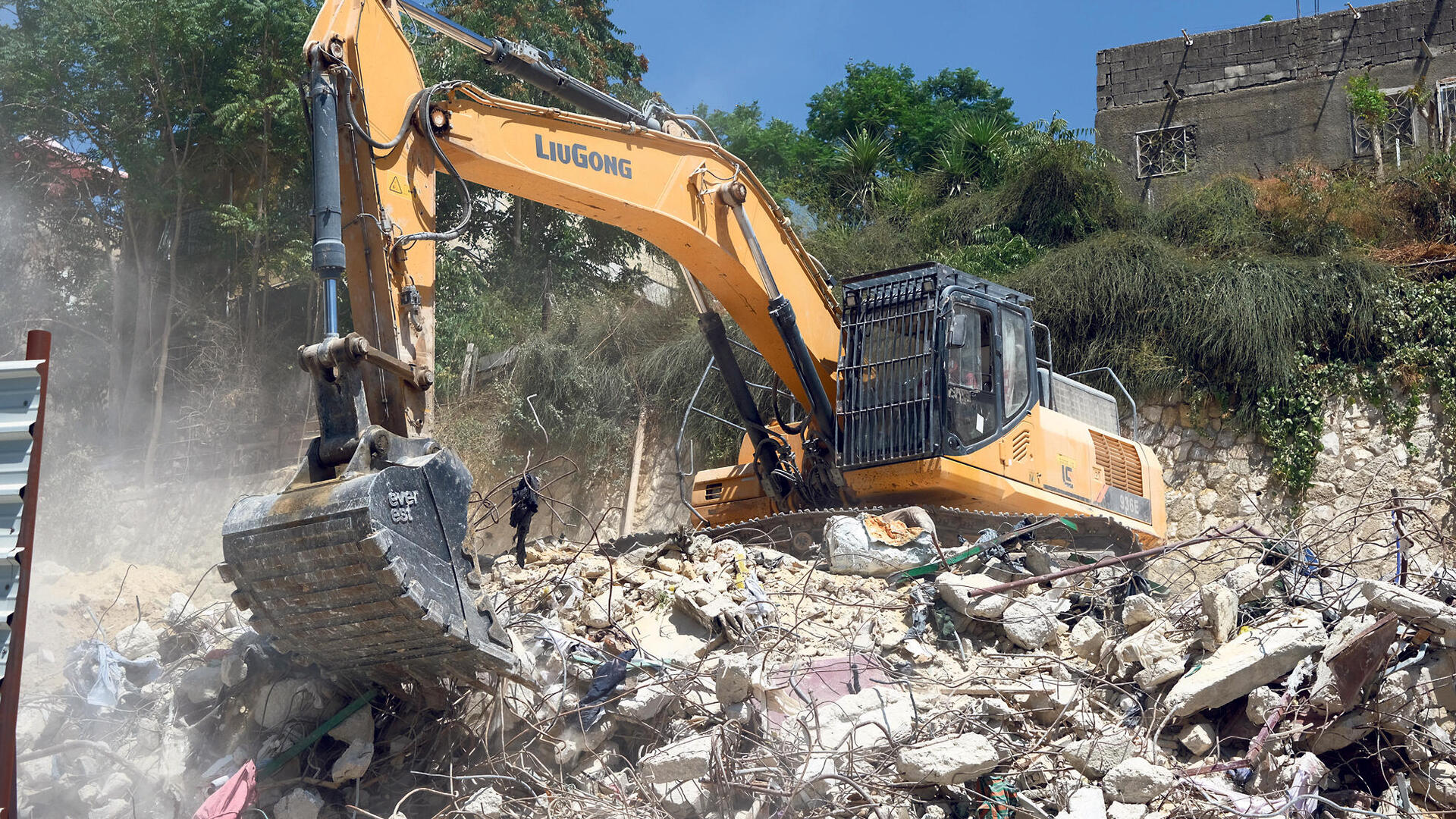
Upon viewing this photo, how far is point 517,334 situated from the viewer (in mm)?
16578

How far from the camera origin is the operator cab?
26.1 ft

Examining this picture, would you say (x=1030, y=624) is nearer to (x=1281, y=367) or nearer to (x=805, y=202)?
(x=1281, y=367)

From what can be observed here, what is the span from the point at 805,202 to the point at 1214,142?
609cm

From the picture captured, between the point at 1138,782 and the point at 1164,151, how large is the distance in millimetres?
14583

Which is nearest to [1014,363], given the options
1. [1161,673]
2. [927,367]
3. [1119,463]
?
[927,367]

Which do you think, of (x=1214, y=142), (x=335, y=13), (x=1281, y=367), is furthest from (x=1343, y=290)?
(x=335, y=13)

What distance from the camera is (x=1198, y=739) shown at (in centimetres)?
524

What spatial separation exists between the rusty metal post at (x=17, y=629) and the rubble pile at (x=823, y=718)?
3.78ft

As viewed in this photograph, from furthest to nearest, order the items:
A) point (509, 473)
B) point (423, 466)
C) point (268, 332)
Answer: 1. point (268, 332)
2. point (509, 473)
3. point (423, 466)

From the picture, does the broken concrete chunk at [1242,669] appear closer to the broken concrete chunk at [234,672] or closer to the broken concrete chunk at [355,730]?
the broken concrete chunk at [355,730]

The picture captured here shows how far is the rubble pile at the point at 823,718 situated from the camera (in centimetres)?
494

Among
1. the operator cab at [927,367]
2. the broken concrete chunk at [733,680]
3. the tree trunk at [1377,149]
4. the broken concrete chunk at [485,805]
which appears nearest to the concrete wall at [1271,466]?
the tree trunk at [1377,149]

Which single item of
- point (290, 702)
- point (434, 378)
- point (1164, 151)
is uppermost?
point (1164, 151)

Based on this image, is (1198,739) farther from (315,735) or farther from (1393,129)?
(1393,129)
